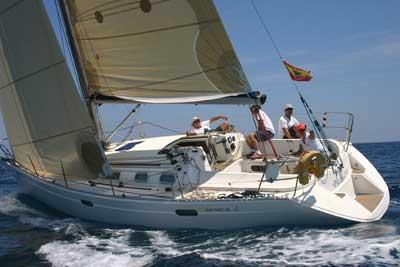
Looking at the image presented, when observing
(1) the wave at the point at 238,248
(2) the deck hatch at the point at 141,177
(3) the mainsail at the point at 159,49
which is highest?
(3) the mainsail at the point at 159,49

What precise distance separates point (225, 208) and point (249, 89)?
274cm

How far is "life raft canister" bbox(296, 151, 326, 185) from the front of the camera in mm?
7828

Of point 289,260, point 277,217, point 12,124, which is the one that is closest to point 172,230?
point 277,217

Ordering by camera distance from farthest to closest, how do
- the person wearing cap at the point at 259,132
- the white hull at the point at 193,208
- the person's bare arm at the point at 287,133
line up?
1. the person's bare arm at the point at 287,133
2. the person wearing cap at the point at 259,132
3. the white hull at the point at 193,208

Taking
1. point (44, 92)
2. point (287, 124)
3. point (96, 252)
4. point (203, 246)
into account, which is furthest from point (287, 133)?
point (44, 92)

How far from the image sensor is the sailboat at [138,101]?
8.73 metres

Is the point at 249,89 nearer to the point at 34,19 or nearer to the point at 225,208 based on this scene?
the point at 225,208

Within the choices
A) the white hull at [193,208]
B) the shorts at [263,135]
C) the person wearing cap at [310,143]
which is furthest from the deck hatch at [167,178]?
the person wearing cap at [310,143]

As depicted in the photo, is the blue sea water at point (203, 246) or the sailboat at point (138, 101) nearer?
the blue sea water at point (203, 246)

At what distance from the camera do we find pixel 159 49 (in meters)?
9.70

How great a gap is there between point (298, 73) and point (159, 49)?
118 inches

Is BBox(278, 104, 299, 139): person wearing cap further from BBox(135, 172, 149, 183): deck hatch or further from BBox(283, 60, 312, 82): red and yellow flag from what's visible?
BBox(135, 172, 149, 183): deck hatch

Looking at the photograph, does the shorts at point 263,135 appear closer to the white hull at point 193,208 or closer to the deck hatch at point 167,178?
the deck hatch at point 167,178

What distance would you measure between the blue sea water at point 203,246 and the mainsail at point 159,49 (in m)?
2.98
